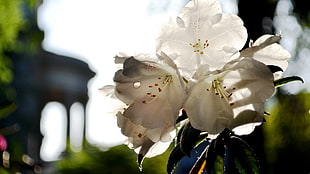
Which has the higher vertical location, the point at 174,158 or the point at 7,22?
the point at 174,158

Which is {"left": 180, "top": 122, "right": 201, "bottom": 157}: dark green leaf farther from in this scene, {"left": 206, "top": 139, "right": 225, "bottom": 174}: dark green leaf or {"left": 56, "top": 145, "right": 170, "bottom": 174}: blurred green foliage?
{"left": 56, "top": 145, "right": 170, "bottom": 174}: blurred green foliage

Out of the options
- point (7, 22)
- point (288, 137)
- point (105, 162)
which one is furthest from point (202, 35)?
point (7, 22)

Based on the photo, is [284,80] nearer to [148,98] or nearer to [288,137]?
[148,98]

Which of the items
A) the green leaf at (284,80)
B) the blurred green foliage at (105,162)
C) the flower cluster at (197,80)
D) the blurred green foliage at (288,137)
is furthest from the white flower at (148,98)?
the blurred green foliage at (288,137)

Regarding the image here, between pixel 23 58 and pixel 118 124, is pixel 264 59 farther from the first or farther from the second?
pixel 23 58

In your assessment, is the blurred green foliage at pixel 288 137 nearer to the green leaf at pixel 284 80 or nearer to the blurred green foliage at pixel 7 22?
the green leaf at pixel 284 80

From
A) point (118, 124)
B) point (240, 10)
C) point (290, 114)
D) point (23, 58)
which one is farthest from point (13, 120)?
point (118, 124)
